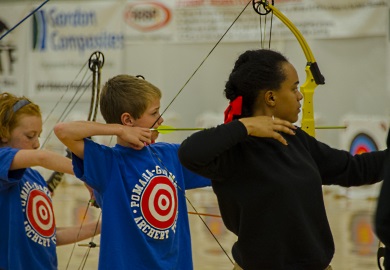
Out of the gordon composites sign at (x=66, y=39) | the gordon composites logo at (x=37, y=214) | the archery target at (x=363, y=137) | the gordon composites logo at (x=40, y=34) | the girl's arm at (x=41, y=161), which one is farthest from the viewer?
the gordon composites logo at (x=40, y=34)

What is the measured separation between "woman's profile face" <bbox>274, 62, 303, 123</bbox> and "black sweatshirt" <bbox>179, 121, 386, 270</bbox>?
0.26ft

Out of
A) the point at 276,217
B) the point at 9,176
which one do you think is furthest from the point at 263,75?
the point at 9,176

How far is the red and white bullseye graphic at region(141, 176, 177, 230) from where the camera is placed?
6.76ft

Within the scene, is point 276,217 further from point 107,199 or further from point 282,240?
point 107,199

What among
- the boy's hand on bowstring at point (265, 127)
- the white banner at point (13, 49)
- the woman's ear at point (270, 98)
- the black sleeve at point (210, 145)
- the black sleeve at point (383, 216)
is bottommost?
the black sleeve at point (383, 216)

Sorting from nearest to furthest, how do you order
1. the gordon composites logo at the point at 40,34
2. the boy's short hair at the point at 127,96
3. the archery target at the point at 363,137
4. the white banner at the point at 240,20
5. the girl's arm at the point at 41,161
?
1. the boy's short hair at the point at 127,96
2. the girl's arm at the point at 41,161
3. the archery target at the point at 363,137
4. the white banner at the point at 240,20
5. the gordon composites logo at the point at 40,34

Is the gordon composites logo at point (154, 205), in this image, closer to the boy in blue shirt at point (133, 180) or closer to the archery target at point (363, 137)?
the boy in blue shirt at point (133, 180)

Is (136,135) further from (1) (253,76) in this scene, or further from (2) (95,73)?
(2) (95,73)

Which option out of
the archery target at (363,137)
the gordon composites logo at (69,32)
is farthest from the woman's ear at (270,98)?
the gordon composites logo at (69,32)

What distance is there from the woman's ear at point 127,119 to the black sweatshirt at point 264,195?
1.61 ft

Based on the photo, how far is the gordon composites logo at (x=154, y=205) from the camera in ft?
6.72

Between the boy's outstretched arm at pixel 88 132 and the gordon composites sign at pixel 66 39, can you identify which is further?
the gordon composites sign at pixel 66 39

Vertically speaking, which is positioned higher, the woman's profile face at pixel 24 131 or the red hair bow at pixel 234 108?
the red hair bow at pixel 234 108

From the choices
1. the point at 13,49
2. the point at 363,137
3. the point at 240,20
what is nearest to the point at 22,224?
the point at 363,137
